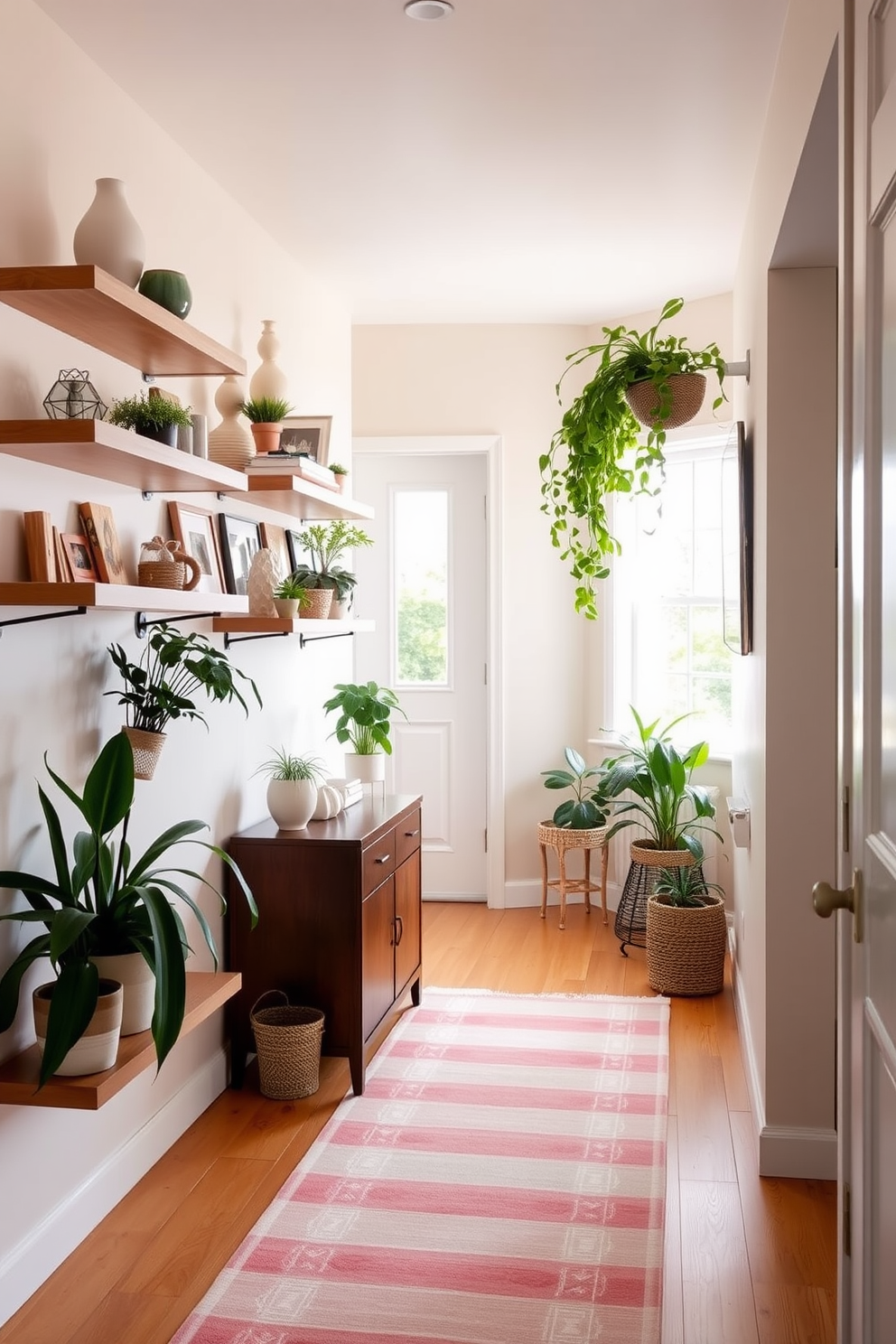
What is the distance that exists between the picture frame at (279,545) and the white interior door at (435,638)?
1.74 m

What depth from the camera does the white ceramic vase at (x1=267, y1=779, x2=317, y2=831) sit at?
11.5 feet

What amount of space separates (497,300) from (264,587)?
87.9 inches

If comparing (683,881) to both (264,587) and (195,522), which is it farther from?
(195,522)

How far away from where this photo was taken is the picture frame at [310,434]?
3.92 meters

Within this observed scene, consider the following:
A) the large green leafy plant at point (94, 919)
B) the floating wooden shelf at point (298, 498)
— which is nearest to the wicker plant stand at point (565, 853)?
the floating wooden shelf at point (298, 498)

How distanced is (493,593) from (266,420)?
2.22m

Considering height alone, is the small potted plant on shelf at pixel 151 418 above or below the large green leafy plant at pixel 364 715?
above

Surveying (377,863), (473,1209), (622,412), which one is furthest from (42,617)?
(622,412)

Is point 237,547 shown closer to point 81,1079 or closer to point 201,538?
point 201,538

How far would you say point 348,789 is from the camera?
3.98 metres

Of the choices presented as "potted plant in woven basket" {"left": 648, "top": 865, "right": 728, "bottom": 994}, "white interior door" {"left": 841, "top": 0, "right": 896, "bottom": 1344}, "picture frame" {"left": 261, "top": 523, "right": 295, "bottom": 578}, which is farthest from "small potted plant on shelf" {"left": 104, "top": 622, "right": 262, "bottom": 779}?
"potted plant in woven basket" {"left": 648, "top": 865, "right": 728, "bottom": 994}

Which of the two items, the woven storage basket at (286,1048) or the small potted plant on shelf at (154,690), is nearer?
the small potted plant on shelf at (154,690)

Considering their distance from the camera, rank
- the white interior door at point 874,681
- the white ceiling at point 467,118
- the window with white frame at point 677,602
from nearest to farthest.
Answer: the white interior door at point 874,681 → the white ceiling at point 467,118 → the window with white frame at point 677,602

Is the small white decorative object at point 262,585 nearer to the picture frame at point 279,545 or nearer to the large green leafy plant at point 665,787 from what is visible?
the picture frame at point 279,545
